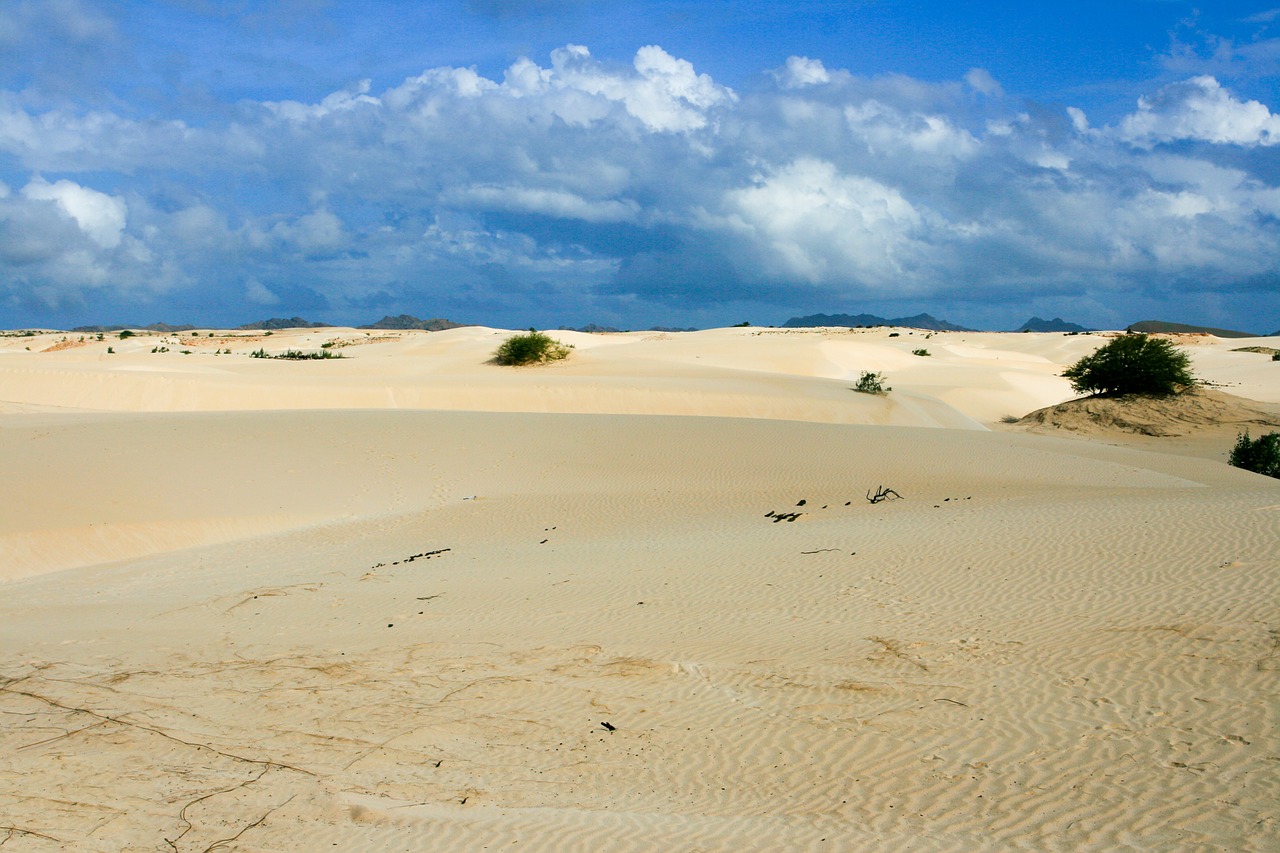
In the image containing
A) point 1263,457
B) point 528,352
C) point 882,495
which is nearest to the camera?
point 882,495

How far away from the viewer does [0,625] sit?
8.75m

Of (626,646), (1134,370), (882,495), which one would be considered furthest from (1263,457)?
(626,646)

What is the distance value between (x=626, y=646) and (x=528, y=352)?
32955mm

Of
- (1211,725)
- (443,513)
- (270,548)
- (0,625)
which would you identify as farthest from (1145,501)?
(0,625)

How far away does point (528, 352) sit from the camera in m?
39.8

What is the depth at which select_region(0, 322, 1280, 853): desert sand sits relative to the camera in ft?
15.6

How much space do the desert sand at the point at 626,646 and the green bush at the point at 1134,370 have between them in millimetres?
12561

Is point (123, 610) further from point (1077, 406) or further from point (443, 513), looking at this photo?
point (1077, 406)

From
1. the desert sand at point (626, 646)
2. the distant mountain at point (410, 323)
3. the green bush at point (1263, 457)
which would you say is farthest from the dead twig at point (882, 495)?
the distant mountain at point (410, 323)

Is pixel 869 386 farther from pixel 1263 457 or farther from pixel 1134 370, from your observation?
pixel 1263 457

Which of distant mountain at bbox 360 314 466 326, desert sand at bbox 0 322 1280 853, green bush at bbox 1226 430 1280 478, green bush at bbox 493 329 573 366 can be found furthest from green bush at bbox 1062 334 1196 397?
distant mountain at bbox 360 314 466 326

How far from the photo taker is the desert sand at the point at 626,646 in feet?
15.6

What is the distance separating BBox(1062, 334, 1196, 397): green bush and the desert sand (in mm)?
12561

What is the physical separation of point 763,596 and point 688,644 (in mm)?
1642
